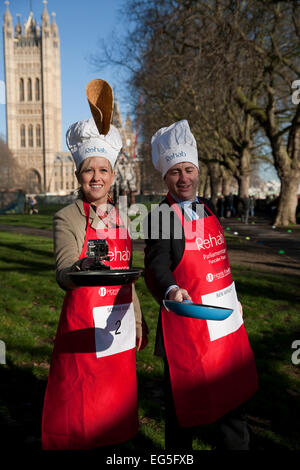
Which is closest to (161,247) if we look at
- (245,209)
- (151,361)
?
(151,361)

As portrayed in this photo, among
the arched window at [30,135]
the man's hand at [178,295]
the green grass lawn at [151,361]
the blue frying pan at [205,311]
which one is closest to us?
the blue frying pan at [205,311]

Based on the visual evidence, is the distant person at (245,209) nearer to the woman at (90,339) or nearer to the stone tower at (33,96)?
the woman at (90,339)

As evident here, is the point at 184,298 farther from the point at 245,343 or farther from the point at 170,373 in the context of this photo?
the point at 245,343

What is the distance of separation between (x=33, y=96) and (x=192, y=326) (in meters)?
125

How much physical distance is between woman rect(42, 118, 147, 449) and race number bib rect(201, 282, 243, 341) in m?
0.48

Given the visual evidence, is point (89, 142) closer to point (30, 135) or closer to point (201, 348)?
point (201, 348)

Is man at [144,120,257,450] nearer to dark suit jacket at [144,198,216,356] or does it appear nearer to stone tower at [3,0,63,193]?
dark suit jacket at [144,198,216,356]

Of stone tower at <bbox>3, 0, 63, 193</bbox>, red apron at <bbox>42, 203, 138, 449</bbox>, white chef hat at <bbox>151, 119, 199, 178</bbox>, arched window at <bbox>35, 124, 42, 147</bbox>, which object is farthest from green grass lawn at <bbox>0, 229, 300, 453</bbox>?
arched window at <bbox>35, 124, 42, 147</bbox>

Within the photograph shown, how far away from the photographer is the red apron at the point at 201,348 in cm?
238

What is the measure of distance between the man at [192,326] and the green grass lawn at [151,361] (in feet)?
3.06

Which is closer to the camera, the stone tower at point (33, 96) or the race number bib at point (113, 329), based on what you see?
the race number bib at point (113, 329)

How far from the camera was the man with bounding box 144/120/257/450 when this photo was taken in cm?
239

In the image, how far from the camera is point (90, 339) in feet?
7.92

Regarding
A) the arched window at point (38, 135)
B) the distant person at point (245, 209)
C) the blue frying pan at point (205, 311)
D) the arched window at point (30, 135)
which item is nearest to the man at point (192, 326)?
the blue frying pan at point (205, 311)
